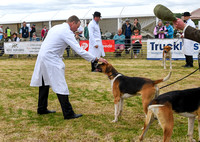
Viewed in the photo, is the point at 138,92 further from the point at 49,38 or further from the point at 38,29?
the point at 38,29

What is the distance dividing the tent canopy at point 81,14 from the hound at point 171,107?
2004cm

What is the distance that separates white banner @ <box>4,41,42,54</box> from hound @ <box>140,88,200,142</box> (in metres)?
14.7

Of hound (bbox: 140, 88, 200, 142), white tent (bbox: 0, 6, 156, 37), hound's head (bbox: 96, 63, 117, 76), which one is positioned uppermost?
white tent (bbox: 0, 6, 156, 37)

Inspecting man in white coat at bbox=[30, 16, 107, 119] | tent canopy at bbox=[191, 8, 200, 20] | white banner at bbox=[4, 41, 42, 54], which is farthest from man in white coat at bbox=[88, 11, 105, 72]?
tent canopy at bbox=[191, 8, 200, 20]

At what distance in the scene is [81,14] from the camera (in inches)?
972

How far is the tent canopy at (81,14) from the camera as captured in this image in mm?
23219

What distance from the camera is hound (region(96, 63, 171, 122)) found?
4.18 m

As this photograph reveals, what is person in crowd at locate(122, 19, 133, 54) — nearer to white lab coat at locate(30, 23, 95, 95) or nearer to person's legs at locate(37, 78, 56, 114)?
person's legs at locate(37, 78, 56, 114)

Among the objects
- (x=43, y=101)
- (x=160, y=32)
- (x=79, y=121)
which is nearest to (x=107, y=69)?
(x=79, y=121)

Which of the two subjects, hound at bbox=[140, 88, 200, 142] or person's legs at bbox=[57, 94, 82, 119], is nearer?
hound at bbox=[140, 88, 200, 142]

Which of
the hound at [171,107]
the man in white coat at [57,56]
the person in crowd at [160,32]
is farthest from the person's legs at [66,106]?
the person in crowd at [160,32]

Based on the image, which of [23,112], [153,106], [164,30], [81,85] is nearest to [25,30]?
[164,30]

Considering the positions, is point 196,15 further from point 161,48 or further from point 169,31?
point 161,48

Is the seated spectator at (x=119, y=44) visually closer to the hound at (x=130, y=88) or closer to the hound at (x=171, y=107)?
the hound at (x=130, y=88)
